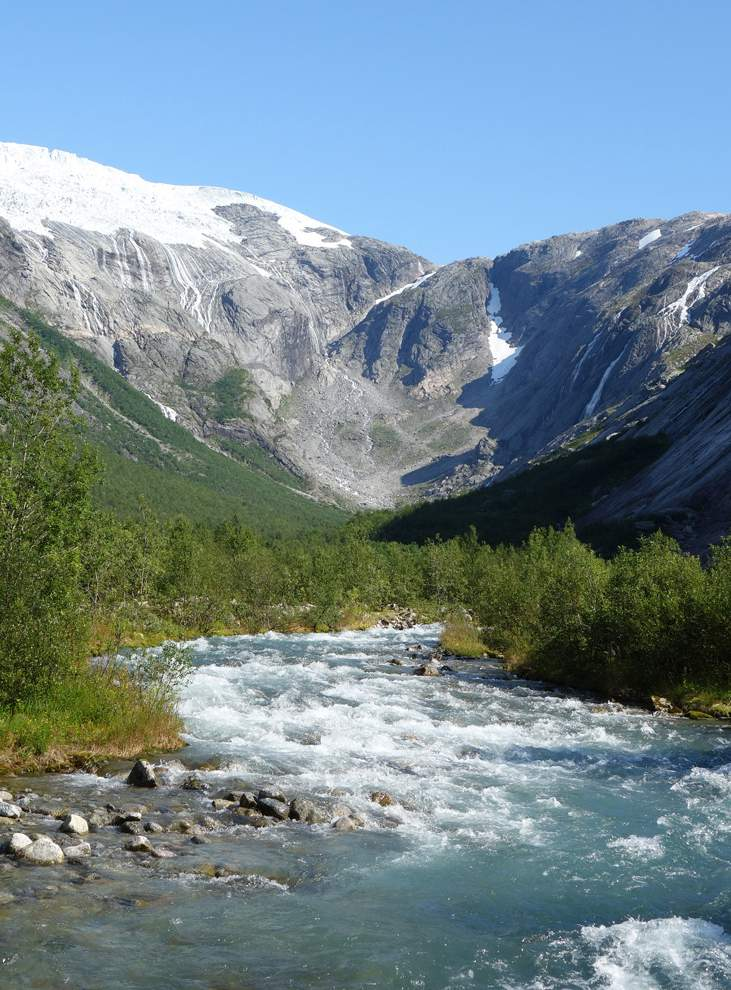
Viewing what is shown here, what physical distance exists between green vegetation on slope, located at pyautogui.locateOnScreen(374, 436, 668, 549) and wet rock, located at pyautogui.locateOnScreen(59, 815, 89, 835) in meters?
106

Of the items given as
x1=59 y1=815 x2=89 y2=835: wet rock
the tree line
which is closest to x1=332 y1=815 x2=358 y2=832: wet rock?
x1=59 y1=815 x2=89 y2=835: wet rock

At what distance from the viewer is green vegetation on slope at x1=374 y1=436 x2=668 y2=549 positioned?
467 ft

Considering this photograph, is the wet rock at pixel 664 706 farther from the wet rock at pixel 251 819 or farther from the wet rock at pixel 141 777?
the wet rock at pixel 141 777

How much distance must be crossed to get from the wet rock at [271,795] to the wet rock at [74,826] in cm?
414

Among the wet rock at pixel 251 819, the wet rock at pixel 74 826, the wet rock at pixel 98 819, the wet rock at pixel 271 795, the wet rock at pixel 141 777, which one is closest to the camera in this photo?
the wet rock at pixel 74 826

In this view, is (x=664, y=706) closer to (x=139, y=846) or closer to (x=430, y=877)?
(x=430, y=877)

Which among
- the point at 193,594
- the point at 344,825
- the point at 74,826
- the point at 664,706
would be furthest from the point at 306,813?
the point at 193,594

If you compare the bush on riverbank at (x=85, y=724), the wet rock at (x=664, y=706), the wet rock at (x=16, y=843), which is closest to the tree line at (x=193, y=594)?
the bush on riverbank at (x=85, y=724)

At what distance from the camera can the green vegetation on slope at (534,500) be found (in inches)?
5605

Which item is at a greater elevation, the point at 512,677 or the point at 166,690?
the point at 166,690

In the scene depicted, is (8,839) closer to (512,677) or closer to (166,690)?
(166,690)

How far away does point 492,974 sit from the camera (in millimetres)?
11000

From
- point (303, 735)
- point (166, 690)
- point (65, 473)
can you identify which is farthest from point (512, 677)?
point (65, 473)

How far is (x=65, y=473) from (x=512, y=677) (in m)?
26.7
